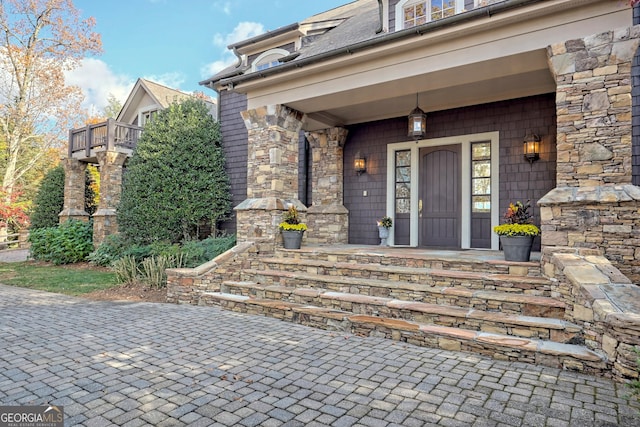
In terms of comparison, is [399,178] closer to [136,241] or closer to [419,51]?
[419,51]

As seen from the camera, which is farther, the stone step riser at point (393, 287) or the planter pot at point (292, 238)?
the planter pot at point (292, 238)

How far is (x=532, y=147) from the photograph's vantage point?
6.47m

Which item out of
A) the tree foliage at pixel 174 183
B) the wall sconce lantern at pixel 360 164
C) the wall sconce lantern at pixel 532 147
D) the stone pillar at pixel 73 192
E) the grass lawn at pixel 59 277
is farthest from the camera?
the stone pillar at pixel 73 192

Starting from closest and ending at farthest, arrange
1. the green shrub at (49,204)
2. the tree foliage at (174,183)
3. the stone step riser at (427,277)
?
the stone step riser at (427,277) → the tree foliage at (174,183) → the green shrub at (49,204)

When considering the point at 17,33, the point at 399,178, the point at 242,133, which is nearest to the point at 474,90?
the point at 399,178

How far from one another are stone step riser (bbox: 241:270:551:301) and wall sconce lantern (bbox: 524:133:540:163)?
3.10 meters

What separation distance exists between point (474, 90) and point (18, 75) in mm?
17880

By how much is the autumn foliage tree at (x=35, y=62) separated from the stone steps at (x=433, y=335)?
14.4 metres

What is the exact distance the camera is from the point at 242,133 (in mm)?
10180

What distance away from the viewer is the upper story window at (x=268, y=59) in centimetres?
977

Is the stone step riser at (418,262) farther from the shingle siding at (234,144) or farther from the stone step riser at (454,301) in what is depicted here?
the shingle siding at (234,144)

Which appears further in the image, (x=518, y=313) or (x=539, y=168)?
(x=539, y=168)

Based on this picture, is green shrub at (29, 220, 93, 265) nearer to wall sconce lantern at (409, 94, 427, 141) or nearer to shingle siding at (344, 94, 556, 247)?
shingle siding at (344, 94, 556, 247)

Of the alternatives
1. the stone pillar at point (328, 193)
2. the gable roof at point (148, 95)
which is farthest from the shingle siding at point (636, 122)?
the gable roof at point (148, 95)
